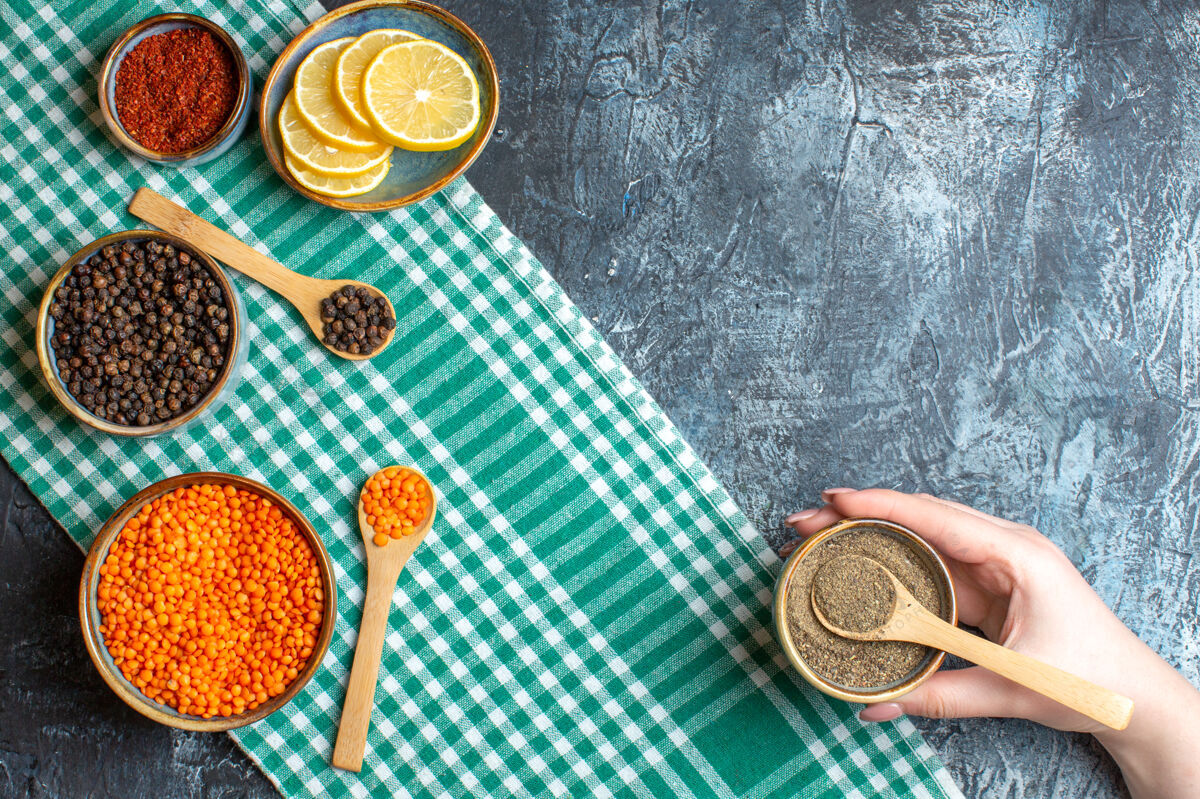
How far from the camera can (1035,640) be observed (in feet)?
6.55

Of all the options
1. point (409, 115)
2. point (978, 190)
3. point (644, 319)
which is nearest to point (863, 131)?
point (978, 190)

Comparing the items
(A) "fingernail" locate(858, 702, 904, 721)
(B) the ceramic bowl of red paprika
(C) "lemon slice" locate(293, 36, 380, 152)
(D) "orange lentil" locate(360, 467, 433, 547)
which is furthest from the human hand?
(B) the ceramic bowl of red paprika

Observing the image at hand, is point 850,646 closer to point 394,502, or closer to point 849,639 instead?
point 849,639

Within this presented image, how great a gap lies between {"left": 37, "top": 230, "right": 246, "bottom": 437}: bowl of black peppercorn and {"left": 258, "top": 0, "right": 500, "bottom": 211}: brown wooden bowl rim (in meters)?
0.32

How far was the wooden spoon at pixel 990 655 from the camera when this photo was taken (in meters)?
1.73

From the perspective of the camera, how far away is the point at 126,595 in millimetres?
2027

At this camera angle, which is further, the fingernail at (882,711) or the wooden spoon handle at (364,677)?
the wooden spoon handle at (364,677)

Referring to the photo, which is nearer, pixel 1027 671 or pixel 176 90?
pixel 1027 671

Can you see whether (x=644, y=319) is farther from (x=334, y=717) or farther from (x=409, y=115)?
(x=334, y=717)

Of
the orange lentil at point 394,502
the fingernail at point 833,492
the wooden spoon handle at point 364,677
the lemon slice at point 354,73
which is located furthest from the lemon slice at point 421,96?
the fingernail at point 833,492

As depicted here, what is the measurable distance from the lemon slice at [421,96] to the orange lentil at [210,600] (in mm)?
1020

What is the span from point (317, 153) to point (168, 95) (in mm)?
434

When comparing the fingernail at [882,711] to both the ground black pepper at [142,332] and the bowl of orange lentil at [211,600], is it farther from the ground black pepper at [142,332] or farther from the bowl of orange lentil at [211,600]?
the ground black pepper at [142,332]

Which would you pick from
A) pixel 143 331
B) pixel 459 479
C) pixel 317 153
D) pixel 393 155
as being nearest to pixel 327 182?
pixel 317 153
